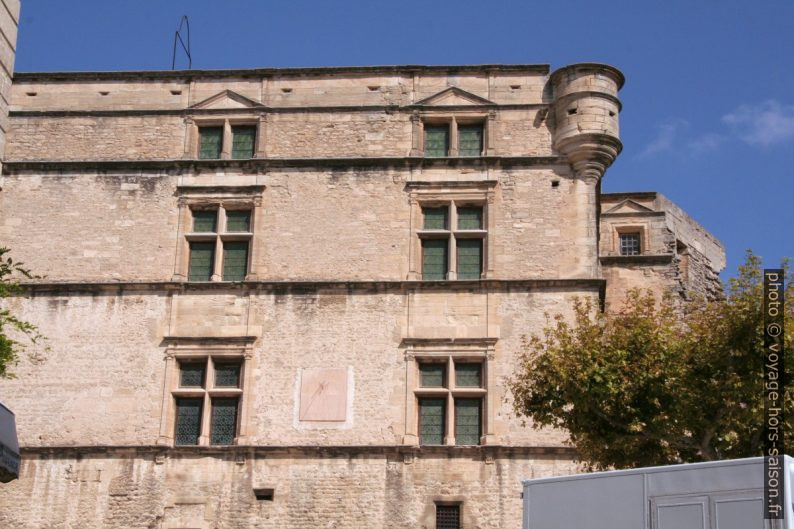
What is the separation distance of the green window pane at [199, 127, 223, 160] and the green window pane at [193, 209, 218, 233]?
1.12 m

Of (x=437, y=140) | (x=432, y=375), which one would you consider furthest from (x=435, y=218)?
(x=432, y=375)

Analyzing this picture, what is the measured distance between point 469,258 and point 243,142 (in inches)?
197

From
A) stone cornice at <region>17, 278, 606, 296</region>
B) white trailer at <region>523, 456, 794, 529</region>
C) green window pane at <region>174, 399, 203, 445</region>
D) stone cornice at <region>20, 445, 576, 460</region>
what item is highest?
stone cornice at <region>17, 278, 606, 296</region>

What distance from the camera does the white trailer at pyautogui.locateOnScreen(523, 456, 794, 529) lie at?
12859 mm

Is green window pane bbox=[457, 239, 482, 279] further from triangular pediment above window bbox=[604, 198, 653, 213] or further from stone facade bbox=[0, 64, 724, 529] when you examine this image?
triangular pediment above window bbox=[604, 198, 653, 213]

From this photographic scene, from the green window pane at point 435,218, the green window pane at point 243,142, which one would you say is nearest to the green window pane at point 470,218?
the green window pane at point 435,218

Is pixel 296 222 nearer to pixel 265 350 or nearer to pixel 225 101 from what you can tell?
pixel 265 350

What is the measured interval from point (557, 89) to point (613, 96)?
107 centimetres

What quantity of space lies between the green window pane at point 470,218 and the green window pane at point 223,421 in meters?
5.34

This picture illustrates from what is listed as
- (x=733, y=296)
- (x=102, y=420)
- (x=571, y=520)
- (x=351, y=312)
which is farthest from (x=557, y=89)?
(x=571, y=520)

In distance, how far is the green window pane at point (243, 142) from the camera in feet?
84.6

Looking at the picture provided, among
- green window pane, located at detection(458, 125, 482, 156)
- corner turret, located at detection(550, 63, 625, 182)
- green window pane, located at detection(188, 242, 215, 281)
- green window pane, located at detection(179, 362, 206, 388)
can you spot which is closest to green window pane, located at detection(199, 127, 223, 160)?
green window pane, located at detection(188, 242, 215, 281)

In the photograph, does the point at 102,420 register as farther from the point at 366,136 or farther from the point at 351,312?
the point at 366,136

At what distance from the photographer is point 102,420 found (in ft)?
78.3
